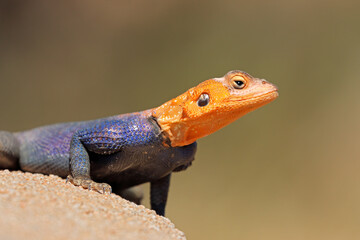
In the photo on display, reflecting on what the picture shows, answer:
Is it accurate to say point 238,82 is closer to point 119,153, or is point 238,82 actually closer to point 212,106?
point 212,106

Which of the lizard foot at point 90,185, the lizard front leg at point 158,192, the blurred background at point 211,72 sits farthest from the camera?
the blurred background at point 211,72

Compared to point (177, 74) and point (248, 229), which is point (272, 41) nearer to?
point (177, 74)

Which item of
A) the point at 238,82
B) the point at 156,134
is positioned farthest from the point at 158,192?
the point at 238,82

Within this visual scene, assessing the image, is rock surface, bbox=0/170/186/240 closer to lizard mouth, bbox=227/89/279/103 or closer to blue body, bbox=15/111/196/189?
blue body, bbox=15/111/196/189

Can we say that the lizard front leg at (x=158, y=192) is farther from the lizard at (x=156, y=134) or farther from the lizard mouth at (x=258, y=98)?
the lizard mouth at (x=258, y=98)

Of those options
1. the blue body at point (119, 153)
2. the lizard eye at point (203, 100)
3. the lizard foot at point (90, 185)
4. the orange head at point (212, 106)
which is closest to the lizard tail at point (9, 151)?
the blue body at point (119, 153)

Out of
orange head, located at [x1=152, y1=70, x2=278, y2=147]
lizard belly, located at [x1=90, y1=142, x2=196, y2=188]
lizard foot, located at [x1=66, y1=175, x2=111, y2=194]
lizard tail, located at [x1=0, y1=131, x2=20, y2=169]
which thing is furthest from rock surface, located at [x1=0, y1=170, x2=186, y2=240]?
lizard tail, located at [x1=0, y1=131, x2=20, y2=169]

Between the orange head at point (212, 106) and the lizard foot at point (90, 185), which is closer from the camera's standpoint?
the lizard foot at point (90, 185)
